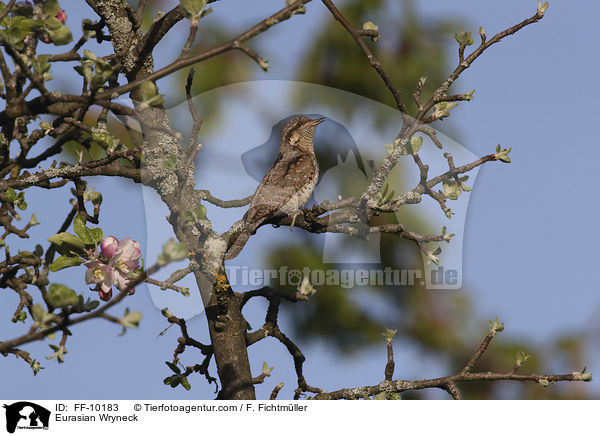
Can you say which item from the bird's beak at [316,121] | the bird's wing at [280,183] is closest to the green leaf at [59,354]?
the bird's wing at [280,183]

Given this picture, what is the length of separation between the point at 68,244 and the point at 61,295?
3.29 feet

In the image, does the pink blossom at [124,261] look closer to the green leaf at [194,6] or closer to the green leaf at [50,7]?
the green leaf at [50,7]

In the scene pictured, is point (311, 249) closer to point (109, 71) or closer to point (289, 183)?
point (289, 183)

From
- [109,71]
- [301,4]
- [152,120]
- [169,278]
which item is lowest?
[169,278]

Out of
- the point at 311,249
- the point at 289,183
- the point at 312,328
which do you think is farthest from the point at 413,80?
the point at 289,183

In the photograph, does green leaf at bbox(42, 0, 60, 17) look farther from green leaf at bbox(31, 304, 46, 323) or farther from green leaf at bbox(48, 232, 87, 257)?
green leaf at bbox(31, 304, 46, 323)

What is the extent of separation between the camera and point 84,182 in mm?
3537

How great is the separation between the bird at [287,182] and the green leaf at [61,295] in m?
1.26

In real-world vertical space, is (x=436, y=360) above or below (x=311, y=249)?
below

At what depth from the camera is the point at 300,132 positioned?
16.4 feet

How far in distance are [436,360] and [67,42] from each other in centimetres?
944

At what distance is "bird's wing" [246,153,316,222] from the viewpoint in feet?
11.9
